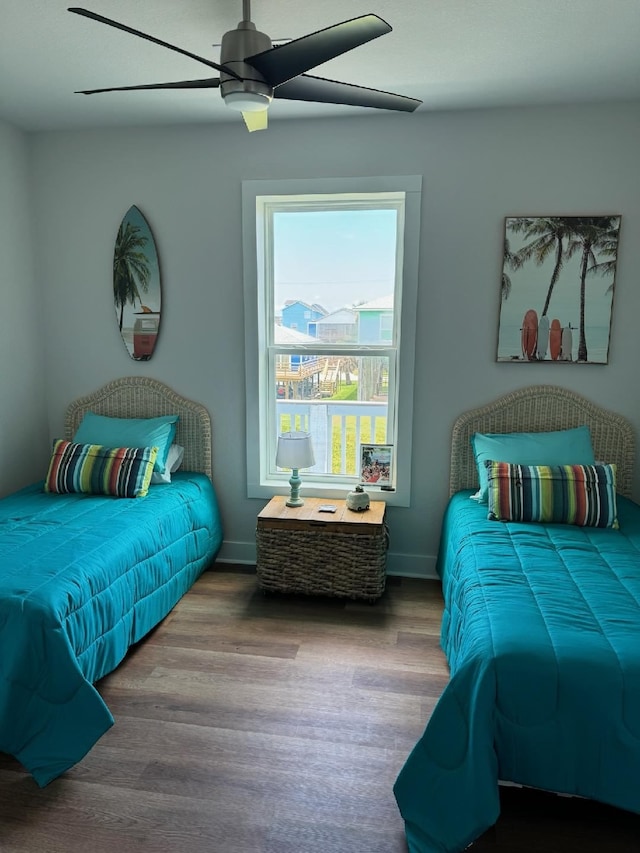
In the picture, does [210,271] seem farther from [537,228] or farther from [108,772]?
[108,772]

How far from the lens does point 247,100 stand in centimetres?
178

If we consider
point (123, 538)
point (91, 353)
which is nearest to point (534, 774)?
point (123, 538)

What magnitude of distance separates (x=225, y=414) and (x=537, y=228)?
2058 millimetres

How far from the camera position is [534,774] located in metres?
1.67

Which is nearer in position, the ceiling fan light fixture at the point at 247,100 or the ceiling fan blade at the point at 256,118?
the ceiling fan light fixture at the point at 247,100

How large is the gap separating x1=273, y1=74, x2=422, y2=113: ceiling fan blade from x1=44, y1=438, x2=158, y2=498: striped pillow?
6.58 feet

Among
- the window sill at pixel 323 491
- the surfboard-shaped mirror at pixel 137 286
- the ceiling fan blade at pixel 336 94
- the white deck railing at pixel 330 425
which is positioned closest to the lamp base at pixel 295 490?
the window sill at pixel 323 491

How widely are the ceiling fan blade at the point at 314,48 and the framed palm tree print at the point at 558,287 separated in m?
1.80

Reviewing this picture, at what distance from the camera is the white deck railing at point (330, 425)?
364 cm

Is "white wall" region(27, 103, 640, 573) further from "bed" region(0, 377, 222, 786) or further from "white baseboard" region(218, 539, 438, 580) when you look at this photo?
"bed" region(0, 377, 222, 786)

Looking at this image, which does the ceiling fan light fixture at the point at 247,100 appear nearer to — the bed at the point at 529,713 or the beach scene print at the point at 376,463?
the bed at the point at 529,713

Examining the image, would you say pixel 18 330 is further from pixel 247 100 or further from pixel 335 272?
pixel 247 100

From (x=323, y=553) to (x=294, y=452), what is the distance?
57cm

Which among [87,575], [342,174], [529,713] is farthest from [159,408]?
[529,713]
